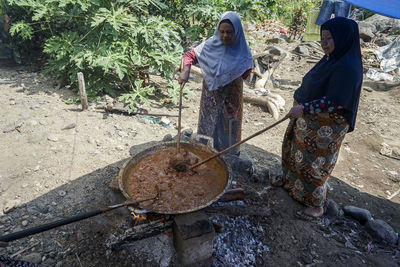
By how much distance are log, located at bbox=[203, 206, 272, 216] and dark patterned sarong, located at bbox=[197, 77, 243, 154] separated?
→ 1.07m

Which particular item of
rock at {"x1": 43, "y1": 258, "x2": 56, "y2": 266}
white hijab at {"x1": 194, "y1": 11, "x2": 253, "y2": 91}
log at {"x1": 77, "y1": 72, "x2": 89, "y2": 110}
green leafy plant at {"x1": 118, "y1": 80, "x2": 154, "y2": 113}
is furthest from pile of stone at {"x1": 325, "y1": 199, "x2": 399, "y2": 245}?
log at {"x1": 77, "y1": 72, "x2": 89, "y2": 110}

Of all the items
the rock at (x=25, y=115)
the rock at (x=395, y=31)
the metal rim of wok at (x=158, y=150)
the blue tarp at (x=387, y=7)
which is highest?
the blue tarp at (x=387, y=7)

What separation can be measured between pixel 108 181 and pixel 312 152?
2.46 m

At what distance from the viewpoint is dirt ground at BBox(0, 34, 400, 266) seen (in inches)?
97.8

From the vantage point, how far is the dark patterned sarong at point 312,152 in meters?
2.61

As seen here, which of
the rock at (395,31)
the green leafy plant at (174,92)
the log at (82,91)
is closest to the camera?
the log at (82,91)

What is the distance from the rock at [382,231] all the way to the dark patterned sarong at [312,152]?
1.96 feet

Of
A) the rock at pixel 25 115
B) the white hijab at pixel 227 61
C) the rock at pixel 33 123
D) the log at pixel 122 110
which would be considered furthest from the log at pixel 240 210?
the rock at pixel 25 115

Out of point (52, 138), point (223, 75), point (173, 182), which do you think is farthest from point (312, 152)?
point (52, 138)

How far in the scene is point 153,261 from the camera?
2.30m

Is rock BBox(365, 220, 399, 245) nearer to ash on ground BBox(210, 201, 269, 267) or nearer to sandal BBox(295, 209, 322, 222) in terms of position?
sandal BBox(295, 209, 322, 222)

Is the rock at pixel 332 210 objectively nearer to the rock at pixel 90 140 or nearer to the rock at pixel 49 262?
the rock at pixel 49 262

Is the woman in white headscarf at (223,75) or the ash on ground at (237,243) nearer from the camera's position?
the ash on ground at (237,243)

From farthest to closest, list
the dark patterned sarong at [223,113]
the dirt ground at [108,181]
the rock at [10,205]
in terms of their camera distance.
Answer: the dark patterned sarong at [223,113] < the rock at [10,205] < the dirt ground at [108,181]
